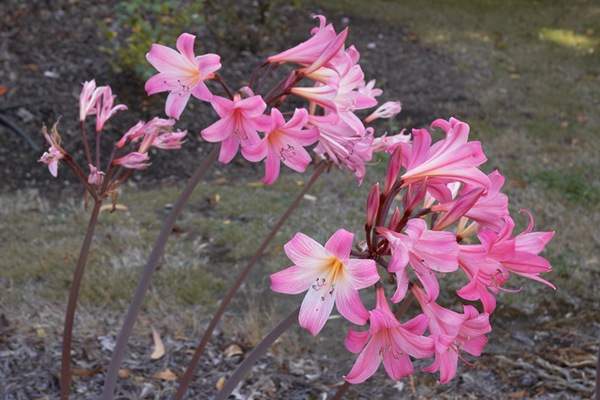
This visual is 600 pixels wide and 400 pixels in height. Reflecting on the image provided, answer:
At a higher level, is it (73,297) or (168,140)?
(168,140)

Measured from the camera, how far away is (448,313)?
135 centimetres

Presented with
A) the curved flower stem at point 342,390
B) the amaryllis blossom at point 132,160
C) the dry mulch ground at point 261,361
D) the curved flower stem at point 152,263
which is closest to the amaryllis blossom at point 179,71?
the curved flower stem at point 152,263

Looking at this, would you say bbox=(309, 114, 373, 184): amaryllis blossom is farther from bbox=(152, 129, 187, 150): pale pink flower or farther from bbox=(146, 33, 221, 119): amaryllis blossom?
bbox=(152, 129, 187, 150): pale pink flower

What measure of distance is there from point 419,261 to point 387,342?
0.59ft

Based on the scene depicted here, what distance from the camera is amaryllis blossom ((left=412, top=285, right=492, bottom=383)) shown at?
1348 millimetres

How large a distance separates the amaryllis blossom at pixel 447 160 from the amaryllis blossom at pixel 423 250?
0.15 meters

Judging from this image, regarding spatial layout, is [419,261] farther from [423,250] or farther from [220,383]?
[220,383]

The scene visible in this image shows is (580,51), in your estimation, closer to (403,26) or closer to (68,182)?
(403,26)

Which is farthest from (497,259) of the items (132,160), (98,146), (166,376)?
(166,376)

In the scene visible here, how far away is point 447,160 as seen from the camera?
135 centimetres

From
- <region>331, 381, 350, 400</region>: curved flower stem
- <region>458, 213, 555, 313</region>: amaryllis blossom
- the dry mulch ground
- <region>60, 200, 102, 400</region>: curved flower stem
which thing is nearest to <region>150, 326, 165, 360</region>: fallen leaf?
the dry mulch ground

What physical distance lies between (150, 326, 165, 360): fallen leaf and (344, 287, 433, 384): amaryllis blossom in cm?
219

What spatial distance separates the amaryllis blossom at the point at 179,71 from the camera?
1.52 m

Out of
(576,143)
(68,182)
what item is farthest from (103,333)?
(576,143)
